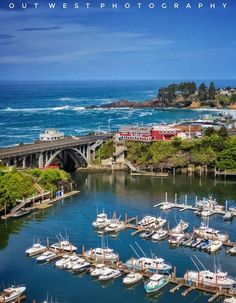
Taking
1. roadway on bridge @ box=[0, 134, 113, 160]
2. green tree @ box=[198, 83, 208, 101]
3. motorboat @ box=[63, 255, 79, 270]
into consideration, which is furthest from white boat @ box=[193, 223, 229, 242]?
green tree @ box=[198, 83, 208, 101]

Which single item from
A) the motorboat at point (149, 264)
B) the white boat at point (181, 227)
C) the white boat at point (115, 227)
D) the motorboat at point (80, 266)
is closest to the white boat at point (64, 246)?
the motorboat at point (80, 266)

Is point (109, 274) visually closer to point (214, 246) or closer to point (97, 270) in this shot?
point (97, 270)

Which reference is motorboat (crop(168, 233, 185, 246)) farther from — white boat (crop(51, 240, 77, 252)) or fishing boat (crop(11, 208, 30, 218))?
fishing boat (crop(11, 208, 30, 218))

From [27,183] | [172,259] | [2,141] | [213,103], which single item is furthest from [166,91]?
[172,259]

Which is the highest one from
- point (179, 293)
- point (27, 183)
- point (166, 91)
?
point (166, 91)

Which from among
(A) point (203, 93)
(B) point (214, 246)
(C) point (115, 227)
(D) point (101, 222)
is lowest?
(B) point (214, 246)

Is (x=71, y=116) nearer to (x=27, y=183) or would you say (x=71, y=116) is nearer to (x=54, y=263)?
(x=27, y=183)

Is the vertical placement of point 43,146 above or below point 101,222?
above

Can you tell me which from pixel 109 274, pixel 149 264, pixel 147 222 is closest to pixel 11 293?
pixel 109 274
